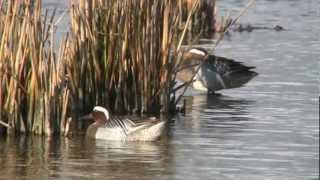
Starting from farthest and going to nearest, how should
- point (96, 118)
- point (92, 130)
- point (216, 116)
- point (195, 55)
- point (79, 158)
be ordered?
1. point (195, 55)
2. point (216, 116)
3. point (96, 118)
4. point (92, 130)
5. point (79, 158)

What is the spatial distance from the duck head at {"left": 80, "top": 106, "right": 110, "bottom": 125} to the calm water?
30cm

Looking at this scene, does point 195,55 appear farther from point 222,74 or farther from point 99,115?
point 99,115

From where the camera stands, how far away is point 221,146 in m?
11.3

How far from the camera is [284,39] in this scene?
20703 millimetres

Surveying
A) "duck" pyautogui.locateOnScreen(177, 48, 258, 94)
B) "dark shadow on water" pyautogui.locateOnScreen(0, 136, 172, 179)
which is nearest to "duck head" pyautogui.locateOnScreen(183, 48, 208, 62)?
"duck" pyautogui.locateOnScreen(177, 48, 258, 94)

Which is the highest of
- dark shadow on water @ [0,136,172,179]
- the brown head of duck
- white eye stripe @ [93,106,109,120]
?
white eye stripe @ [93,106,109,120]

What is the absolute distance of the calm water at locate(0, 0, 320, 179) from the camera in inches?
394

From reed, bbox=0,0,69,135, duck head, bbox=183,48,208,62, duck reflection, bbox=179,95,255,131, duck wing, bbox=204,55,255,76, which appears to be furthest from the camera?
duck wing, bbox=204,55,255,76

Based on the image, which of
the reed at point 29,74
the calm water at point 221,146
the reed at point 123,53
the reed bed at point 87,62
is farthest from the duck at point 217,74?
the reed at point 29,74

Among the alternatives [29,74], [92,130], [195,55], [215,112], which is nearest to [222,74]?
[195,55]

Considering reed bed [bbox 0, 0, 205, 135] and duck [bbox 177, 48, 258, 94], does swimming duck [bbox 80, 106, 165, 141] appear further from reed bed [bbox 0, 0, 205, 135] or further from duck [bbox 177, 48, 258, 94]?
duck [bbox 177, 48, 258, 94]

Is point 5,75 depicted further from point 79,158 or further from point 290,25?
point 290,25

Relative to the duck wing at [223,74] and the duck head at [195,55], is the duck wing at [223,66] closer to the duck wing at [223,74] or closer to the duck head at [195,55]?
the duck wing at [223,74]

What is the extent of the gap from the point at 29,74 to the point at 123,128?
1101mm
